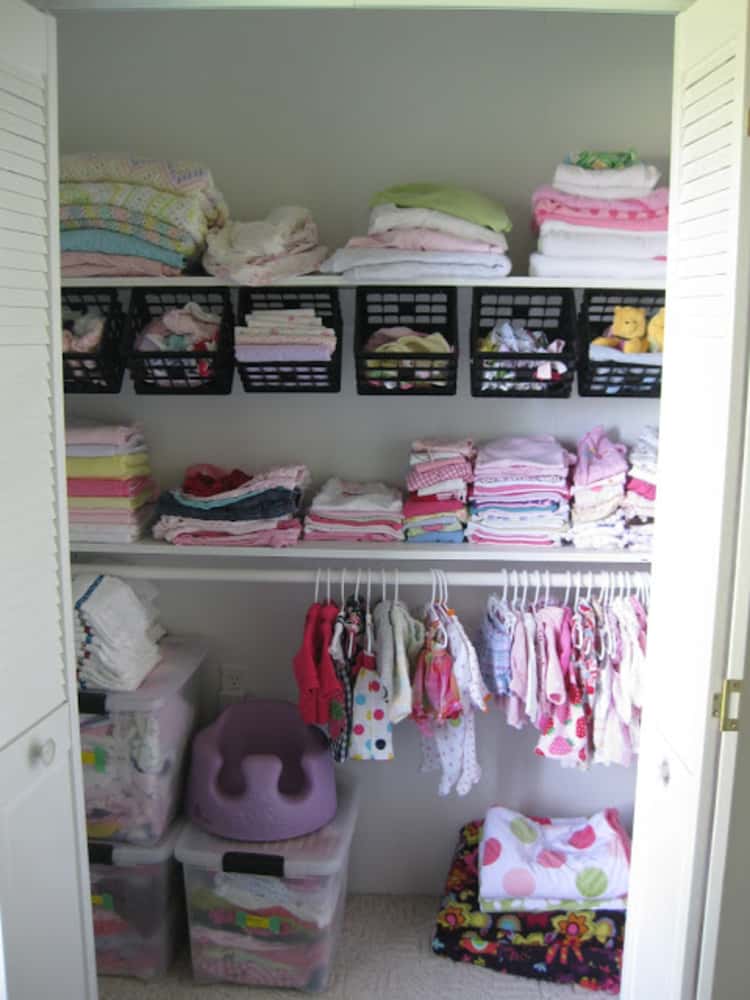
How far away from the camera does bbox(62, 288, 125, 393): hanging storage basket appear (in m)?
2.32

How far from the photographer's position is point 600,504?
2.33 meters

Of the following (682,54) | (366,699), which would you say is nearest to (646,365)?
(682,54)

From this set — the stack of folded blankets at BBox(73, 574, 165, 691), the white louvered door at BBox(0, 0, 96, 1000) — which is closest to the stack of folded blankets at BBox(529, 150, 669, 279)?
the white louvered door at BBox(0, 0, 96, 1000)

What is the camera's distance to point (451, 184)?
7.81ft

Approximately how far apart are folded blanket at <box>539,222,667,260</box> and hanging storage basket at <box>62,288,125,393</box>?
1.07m

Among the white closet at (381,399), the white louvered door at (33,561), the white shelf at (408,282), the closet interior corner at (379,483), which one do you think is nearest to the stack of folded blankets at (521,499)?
the closet interior corner at (379,483)

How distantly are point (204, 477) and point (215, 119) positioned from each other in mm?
920

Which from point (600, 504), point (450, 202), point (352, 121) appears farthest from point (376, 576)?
point (352, 121)

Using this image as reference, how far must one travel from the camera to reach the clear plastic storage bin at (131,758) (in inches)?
90.7

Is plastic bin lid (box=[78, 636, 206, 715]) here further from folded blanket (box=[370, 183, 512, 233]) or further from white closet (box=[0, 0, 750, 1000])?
folded blanket (box=[370, 183, 512, 233])

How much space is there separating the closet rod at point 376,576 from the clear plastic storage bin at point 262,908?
645mm

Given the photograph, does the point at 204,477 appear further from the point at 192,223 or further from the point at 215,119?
the point at 215,119

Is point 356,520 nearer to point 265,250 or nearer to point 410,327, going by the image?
point 410,327

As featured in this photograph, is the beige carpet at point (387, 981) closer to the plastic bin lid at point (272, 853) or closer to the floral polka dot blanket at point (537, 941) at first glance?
the floral polka dot blanket at point (537, 941)
